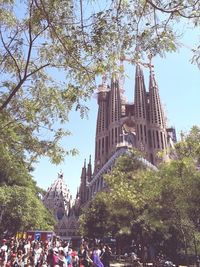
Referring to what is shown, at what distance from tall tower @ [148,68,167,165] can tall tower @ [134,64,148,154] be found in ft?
7.01

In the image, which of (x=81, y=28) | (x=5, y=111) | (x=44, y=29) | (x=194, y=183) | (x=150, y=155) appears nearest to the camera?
(x=81, y=28)

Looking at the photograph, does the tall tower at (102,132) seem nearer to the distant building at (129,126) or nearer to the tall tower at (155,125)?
the distant building at (129,126)

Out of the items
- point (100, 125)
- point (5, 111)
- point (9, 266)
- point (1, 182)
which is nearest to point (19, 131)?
point (5, 111)

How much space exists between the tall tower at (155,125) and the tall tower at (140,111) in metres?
2.14

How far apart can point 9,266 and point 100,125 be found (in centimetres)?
9582

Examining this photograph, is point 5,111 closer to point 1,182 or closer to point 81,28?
point 81,28

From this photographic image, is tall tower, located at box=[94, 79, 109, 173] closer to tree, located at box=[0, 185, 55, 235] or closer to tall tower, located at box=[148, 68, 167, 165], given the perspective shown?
tall tower, located at box=[148, 68, 167, 165]

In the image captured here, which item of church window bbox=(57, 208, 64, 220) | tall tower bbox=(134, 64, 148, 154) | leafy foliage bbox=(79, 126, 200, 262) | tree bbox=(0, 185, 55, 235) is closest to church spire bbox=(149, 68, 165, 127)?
tall tower bbox=(134, 64, 148, 154)

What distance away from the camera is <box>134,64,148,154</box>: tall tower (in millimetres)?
97550

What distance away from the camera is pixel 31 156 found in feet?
38.4

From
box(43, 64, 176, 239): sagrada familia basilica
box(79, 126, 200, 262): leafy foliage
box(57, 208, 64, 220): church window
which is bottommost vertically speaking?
box(79, 126, 200, 262): leafy foliage

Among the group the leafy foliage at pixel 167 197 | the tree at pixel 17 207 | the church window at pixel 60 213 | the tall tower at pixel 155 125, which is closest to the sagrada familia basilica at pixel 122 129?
the tall tower at pixel 155 125

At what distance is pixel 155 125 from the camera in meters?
101

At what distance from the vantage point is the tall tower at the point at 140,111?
97.6m
